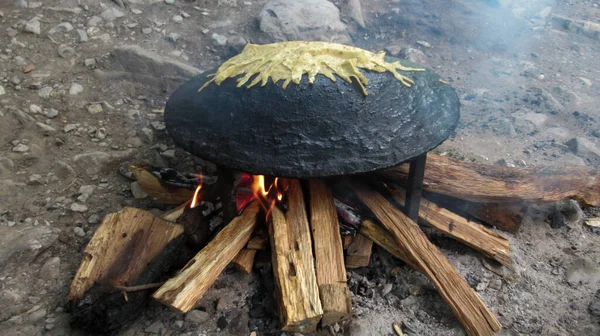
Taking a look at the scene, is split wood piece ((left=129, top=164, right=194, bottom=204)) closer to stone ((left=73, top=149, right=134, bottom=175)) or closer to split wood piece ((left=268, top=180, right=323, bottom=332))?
stone ((left=73, top=149, right=134, bottom=175))

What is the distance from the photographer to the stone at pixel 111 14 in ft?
15.2

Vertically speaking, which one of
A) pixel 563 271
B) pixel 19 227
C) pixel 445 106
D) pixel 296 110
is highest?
pixel 296 110

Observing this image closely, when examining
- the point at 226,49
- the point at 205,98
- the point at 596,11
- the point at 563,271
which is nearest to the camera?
the point at 205,98

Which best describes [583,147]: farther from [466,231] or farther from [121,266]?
[121,266]

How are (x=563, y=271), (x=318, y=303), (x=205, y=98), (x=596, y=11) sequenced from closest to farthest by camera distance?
(x=318, y=303)
(x=205, y=98)
(x=563, y=271)
(x=596, y=11)

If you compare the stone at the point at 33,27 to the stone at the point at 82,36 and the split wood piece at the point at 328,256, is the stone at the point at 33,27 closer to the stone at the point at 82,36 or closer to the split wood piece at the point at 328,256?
the stone at the point at 82,36

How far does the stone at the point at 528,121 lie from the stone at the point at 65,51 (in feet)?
15.1

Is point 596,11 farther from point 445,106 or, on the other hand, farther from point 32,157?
point 32,157

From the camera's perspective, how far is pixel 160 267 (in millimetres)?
2436

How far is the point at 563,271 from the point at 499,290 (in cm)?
53

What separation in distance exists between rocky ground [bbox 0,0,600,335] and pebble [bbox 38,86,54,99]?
0.01 metres

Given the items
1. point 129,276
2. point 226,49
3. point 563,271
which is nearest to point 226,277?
point 129,276

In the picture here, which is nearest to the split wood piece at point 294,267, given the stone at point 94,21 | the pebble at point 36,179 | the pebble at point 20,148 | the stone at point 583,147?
the pebble at point 36,179

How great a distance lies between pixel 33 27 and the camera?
4.18 m
